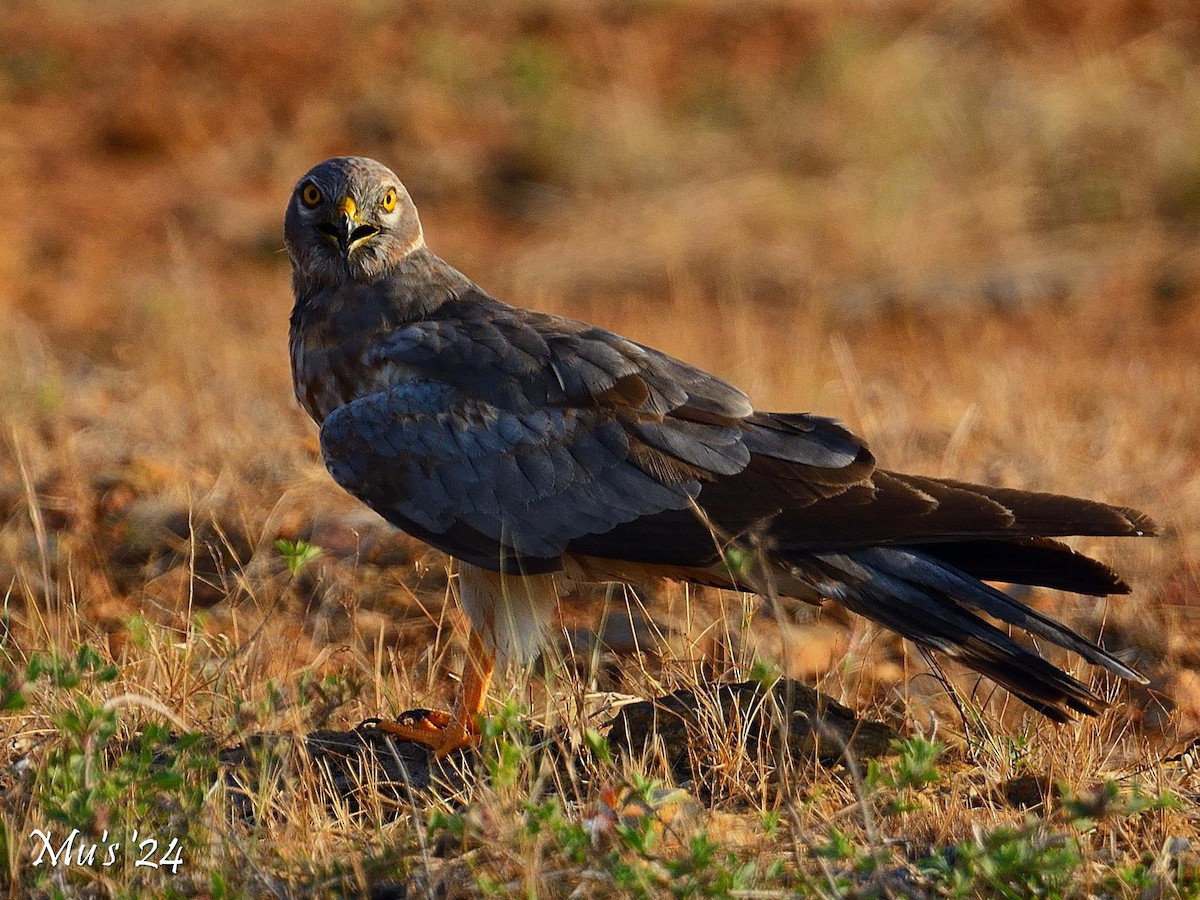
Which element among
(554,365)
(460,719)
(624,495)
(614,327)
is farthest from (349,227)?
(614,327)

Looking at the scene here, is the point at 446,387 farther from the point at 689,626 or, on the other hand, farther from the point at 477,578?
the point at 689,626

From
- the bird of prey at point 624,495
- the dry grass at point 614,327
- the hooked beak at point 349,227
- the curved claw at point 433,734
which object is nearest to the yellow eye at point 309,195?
the hooked beak at point 349,227

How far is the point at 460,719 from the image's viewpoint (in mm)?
4586

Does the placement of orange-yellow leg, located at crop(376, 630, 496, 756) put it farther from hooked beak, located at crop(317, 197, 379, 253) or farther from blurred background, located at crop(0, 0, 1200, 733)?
hooked beak, located at crop(317, 197, 379, 253)

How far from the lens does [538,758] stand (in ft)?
13.7

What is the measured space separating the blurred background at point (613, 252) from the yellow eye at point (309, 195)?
126 cm

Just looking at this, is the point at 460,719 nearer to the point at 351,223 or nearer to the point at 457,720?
the point at 457,720

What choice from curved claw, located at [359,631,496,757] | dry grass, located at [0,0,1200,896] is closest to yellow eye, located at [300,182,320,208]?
dry grass, located at [0,0,1200,896]

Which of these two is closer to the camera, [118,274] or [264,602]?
[264,602]

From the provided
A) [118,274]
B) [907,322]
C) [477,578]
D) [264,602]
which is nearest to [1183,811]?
[477,578]

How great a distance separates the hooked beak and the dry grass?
1032mm

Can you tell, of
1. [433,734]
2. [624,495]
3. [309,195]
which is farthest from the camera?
[309,195]

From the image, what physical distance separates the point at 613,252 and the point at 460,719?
8680 mm

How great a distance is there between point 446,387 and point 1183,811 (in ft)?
7.83
